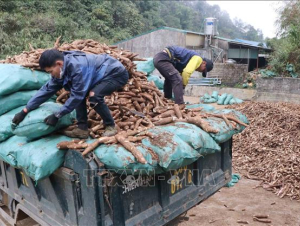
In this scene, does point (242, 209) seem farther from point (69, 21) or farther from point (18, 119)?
point (69, 21)

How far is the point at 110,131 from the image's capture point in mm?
2441

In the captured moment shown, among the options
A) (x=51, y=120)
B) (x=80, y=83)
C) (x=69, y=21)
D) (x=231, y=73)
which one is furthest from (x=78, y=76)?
(x=69, y=21)

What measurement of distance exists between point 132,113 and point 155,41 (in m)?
19.5

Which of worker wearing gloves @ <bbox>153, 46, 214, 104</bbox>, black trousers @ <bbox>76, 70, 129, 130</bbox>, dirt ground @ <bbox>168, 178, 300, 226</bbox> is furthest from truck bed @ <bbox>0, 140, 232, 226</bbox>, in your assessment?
worker wearing gloves @ <bbox>153, 46, 214, 104</bbox>

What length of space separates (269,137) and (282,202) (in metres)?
1.89

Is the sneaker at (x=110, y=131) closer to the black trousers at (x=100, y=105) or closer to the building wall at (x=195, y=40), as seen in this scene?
the black trousers at (x=100, y=105)

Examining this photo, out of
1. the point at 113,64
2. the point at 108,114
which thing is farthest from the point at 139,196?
the point at 113,64

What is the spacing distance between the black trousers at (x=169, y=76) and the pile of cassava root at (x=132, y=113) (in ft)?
0.82

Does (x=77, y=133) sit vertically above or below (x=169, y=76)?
below

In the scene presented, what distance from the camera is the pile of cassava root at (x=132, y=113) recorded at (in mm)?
2059

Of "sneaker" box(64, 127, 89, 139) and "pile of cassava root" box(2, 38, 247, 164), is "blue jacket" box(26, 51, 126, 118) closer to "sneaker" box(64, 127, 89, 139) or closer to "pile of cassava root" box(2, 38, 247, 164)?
"sneaker" box(64, 127, 89, 139)

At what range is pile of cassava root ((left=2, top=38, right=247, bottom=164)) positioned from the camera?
2.06m

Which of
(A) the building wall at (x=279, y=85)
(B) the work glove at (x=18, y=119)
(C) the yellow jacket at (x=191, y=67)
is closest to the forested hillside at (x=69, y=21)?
(A) the building wall at (x=279, y=85)

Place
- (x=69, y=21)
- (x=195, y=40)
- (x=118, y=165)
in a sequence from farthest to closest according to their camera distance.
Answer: (x=195, y=40) < (x=69, y=21) < (x=118, y=165)
